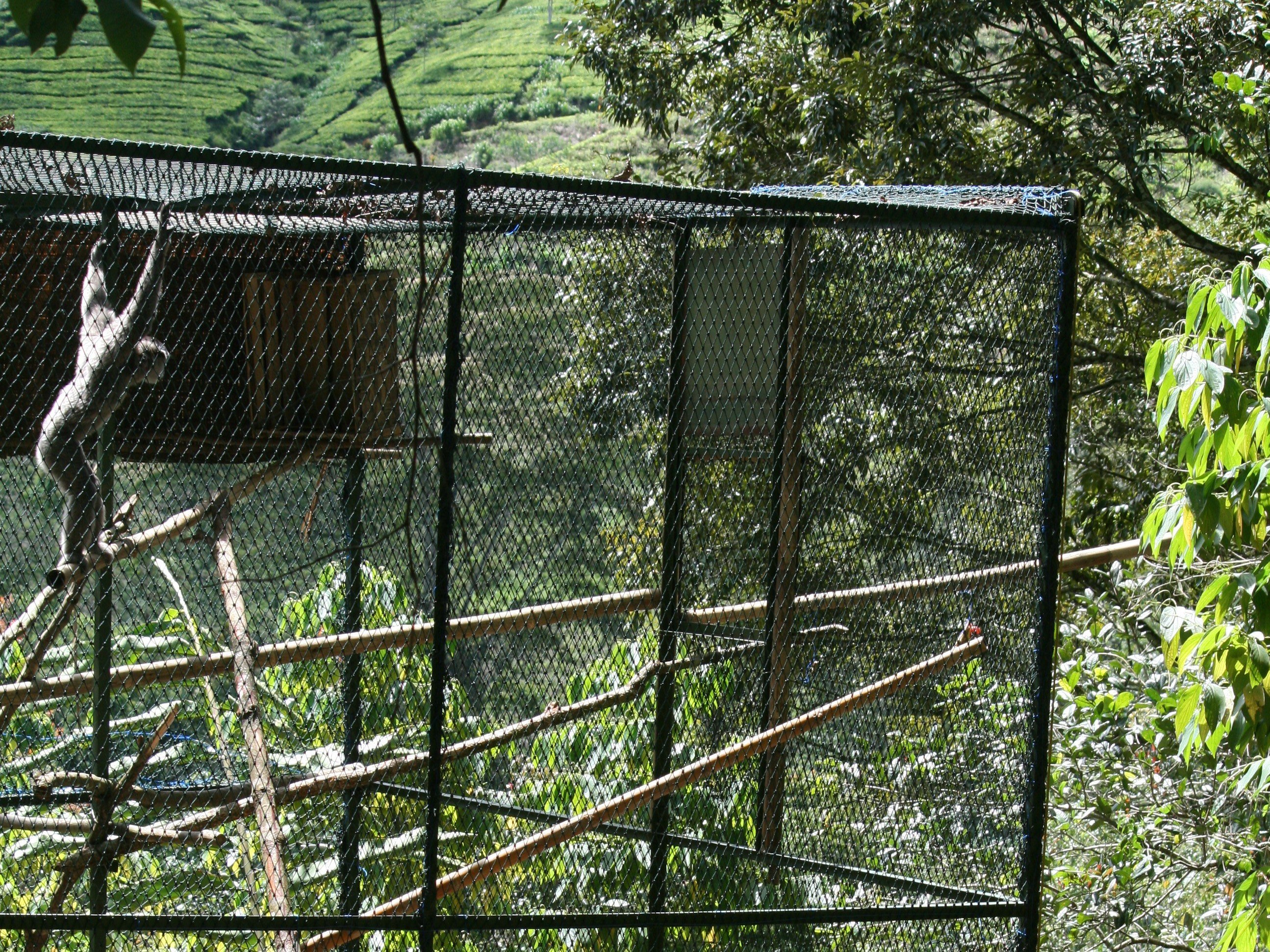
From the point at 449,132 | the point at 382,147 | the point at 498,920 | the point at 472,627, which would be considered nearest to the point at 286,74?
the point at 382,147

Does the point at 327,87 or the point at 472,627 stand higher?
the point at 327,87

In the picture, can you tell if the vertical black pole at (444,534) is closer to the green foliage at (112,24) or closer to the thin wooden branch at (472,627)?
the thin wooden branch at (472,627)

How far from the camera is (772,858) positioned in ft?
8.39

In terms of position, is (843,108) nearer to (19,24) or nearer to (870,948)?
(870,948)

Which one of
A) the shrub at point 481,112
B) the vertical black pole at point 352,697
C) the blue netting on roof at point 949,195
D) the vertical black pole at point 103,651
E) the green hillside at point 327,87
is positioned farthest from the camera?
the shrub at point 481,112

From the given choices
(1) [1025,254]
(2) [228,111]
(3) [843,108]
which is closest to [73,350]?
(1) [1025,254]

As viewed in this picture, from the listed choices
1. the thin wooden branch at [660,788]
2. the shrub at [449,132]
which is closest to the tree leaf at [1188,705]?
the thin wooden branch at [660,788]

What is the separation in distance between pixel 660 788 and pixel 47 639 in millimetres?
1190

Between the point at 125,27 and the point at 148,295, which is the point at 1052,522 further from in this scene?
the point at 125,27

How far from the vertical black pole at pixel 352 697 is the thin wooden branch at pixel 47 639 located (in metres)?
0.74

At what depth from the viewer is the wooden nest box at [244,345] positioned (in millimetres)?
2252

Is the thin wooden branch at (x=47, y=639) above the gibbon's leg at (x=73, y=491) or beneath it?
beneath

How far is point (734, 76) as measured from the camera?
6.67 meters

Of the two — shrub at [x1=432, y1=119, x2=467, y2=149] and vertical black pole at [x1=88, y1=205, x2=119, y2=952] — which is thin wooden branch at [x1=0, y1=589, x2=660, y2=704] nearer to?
vertical black pole at [x1=88, y1=205, x2=119, y2=952]
